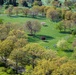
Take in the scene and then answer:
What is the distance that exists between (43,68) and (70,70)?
275 inches

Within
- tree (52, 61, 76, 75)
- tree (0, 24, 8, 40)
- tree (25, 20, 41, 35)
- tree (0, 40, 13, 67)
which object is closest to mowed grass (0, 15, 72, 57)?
tree (25, 20, 41, 35)

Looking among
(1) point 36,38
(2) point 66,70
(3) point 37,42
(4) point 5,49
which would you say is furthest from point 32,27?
(2) point 66,70

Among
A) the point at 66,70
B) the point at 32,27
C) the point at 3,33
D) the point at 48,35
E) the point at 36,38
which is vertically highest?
the point at 3,33

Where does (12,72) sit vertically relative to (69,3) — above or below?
below

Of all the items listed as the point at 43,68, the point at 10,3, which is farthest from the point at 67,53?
the point at 10,3

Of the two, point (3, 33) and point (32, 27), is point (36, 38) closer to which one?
point (32, 27)

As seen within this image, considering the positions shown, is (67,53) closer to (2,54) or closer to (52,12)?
(2,54)

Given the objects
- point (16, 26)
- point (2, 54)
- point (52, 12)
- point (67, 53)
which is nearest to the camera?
point (2, 54)

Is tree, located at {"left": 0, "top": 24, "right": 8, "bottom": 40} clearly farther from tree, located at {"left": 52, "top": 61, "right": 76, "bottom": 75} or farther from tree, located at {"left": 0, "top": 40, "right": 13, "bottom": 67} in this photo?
tree, located at {"left": 52, "top": 61, "right": 76, "bottom": 75}

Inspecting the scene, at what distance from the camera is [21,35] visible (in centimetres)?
10294

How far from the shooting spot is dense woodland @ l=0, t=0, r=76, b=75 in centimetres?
6719

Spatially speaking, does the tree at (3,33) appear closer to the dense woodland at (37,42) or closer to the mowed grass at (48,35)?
the dense woodland at (37,42)

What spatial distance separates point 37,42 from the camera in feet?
362

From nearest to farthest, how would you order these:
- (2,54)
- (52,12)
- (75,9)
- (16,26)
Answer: (2,54) < (16,26) < (52,12) < (75,9)
